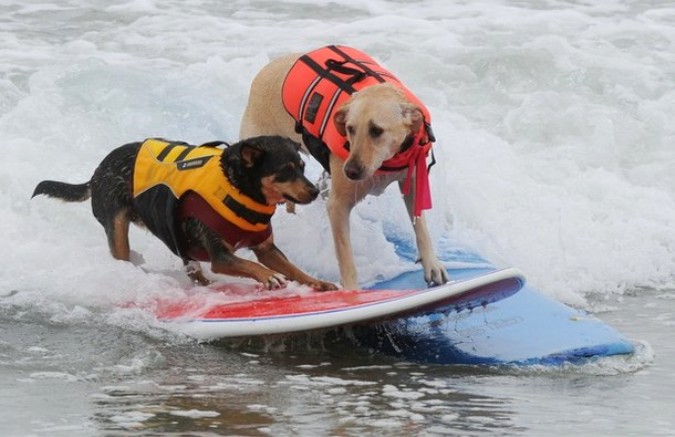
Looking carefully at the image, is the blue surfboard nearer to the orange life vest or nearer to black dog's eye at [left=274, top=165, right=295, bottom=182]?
the orange life vest

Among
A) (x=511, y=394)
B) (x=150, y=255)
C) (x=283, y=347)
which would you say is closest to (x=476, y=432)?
(x=511, y=394)

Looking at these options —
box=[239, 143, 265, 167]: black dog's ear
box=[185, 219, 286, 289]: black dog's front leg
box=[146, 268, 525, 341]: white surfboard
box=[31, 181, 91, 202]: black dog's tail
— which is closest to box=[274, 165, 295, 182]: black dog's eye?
box=[239, 143, 265, 167]: black dog's ear

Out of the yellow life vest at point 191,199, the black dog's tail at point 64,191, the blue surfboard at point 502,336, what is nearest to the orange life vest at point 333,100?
the yellow life vest at point 191,199

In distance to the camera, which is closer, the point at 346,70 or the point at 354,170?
the point at 354,170

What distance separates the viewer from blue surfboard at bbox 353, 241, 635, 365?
558cm

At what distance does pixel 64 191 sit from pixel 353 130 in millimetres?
2043

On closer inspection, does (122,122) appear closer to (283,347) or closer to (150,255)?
(150,255)

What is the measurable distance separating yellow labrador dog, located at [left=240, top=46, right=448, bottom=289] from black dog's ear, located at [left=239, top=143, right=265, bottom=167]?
40 centimetres

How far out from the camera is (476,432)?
14.5ft

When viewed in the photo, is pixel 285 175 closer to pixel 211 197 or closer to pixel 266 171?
pixel 266 171

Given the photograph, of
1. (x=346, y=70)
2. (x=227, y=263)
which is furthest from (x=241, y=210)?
(x=346, y=70)

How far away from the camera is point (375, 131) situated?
5.97 m

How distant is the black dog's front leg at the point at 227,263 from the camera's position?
6.18 metres

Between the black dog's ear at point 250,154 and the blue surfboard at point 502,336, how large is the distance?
102cm
